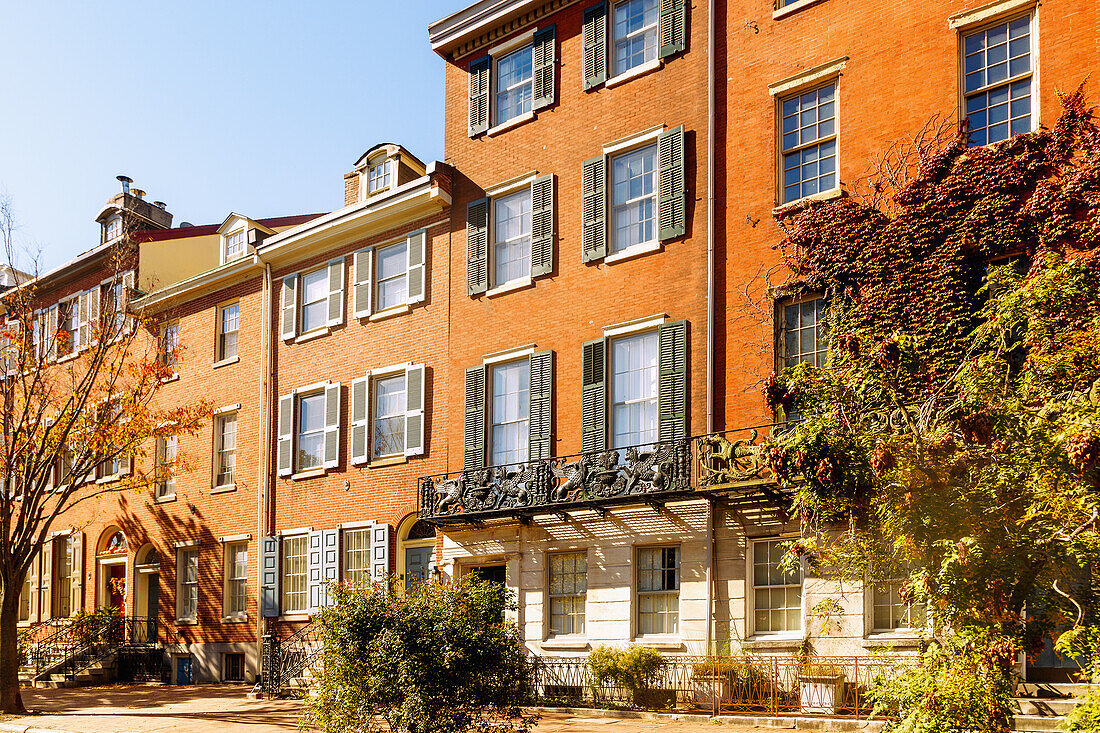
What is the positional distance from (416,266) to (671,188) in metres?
7.57

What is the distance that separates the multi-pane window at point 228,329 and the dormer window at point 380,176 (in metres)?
5.65

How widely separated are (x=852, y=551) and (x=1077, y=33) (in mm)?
8924

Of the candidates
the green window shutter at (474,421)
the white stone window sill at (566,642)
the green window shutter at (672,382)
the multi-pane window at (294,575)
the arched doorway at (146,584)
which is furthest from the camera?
the arched doorway at (146,584)

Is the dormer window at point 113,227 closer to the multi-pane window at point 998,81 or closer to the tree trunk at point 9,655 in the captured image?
the tree trunk at point 9,655

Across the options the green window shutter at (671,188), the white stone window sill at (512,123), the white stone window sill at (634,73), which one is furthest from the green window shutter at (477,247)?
the green window shutter at (671,188)

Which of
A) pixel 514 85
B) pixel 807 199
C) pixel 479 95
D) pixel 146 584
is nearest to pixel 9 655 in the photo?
pixel 146 584

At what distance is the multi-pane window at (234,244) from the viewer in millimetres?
33250

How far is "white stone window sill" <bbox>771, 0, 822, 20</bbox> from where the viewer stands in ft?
65.9

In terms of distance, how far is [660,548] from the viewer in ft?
68.4

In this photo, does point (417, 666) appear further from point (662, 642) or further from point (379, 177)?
point (379, 177)

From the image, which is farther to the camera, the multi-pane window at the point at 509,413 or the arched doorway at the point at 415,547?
the arched doorway at the point at 415,547

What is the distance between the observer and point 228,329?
32.2 metres

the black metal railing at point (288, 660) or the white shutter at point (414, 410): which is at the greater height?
the white shutter at point (414, 410)

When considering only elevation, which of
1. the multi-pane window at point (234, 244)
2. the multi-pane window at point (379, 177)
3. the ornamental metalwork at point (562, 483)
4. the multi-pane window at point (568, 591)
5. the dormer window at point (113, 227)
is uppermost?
the dormer window at point (113, 227)
